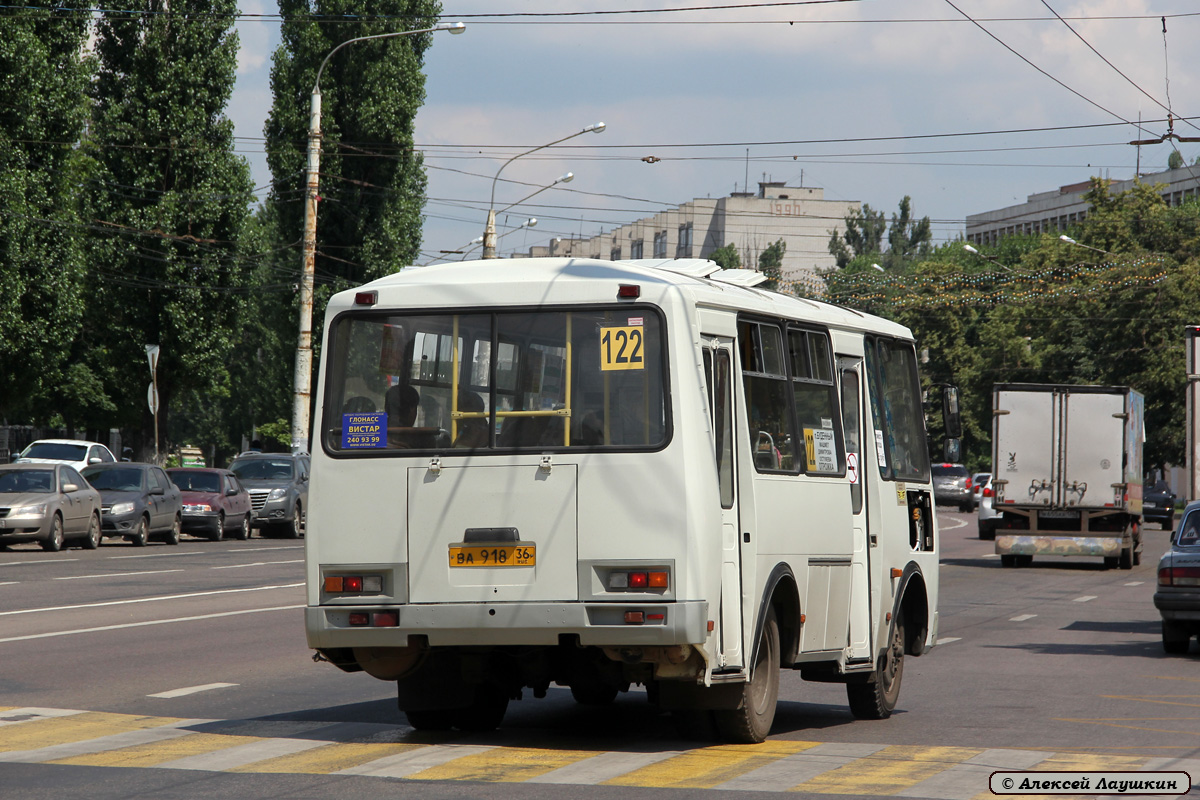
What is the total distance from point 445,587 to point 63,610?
405 inches

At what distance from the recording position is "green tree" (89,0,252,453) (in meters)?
45.1

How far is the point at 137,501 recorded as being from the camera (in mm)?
33094

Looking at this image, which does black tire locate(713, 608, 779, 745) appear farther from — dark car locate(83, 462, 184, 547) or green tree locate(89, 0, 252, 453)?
green tree locate(89, 0, 252, 453)

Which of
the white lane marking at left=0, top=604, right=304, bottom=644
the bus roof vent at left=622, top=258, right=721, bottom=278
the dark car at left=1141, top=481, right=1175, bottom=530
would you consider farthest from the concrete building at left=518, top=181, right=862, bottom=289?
the bus roof vent at left=622, top=258, right=721, bottom=278

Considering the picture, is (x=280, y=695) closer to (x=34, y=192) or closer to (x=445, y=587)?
(x=445, y=587)

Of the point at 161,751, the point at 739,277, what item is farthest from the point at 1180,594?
the point at 161,751

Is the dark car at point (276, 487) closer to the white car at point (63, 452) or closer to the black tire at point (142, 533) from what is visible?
the white car at point (63, 452)

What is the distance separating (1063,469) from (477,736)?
941 inches

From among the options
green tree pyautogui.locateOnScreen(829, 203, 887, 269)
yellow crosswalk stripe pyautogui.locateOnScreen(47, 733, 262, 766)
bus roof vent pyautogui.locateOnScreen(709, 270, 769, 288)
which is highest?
green tree pyautogui.locateOnScreen(829, 203, 887, 269)

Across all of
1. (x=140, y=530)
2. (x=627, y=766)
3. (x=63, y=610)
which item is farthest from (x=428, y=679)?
(x=140, y=530)

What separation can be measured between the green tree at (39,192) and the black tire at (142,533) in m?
7.64

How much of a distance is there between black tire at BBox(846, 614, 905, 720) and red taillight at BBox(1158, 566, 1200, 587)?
5786 mm

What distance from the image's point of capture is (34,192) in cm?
3906

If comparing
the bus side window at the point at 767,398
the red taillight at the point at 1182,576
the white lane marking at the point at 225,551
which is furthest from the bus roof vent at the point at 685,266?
the white lane marking at the point at 225,551
